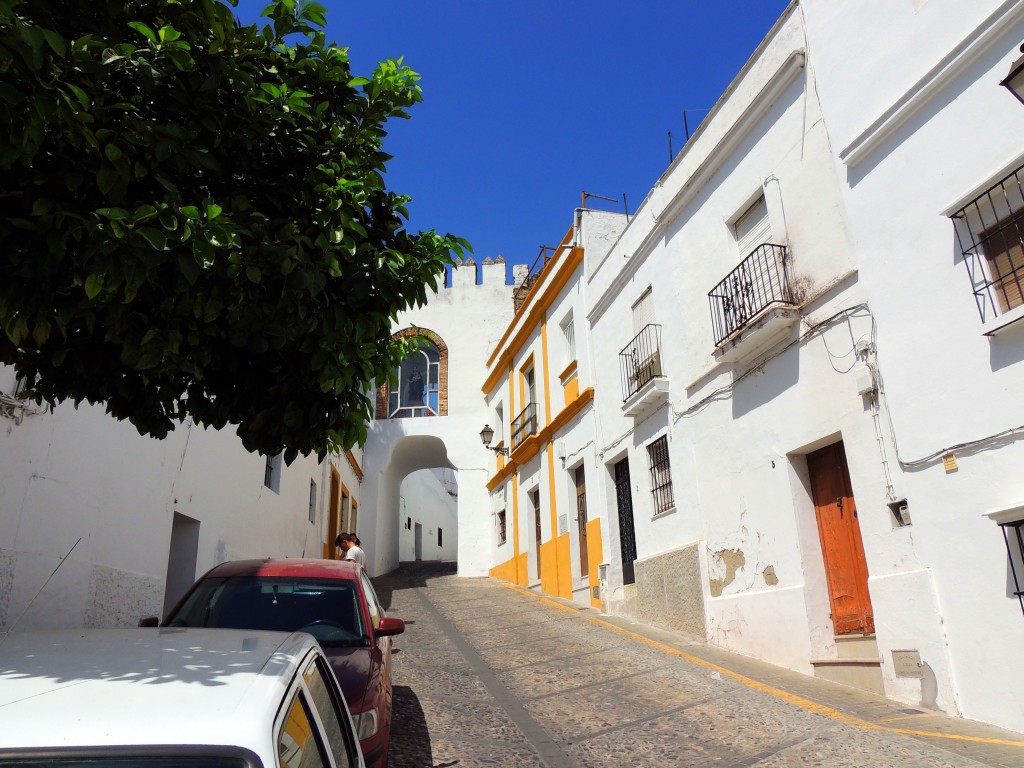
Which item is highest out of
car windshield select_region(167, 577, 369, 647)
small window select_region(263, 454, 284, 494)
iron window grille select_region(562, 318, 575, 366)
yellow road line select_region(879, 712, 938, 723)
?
iron window grille select_region(562, 318, 575, 366)

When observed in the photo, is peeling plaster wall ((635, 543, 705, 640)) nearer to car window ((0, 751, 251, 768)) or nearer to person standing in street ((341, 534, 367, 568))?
person standing in street ((341, 534, 367, 568))

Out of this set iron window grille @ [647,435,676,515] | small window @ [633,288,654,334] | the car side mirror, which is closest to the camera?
the car side mirror

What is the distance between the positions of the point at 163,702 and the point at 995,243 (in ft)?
20.2

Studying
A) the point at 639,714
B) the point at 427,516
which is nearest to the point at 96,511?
the point at 639,714

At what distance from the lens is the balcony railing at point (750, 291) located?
8.09 metres

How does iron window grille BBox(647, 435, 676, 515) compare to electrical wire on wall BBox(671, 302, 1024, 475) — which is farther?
iron window grille BBox(647, 435, 676, 515)

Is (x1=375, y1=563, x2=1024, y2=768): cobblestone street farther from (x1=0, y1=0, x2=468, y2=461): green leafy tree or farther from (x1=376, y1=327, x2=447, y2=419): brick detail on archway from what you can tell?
(x1=376, y1=327, x2=447, y2=419): brick detail on archway

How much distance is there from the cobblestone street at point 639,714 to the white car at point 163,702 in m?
2.76

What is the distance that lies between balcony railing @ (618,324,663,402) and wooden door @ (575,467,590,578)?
2.59m

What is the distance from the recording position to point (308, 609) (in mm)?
5145

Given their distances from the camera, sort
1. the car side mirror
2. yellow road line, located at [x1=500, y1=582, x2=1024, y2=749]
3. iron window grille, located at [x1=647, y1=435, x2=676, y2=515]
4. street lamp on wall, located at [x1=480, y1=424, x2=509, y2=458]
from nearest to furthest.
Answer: the car side mirror
yellow road line, located at [x1=500, y1=582, x2=1024, y2=749]
iron window grille, located at [x1=647, y1=435, x2=676, y2=515]
street lamp on wall, located at [x1=480, y1=424, x2=509, y2=458]

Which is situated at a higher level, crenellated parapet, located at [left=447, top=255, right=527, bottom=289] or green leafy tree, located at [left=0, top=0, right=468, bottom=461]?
crenellated parapet, located at [left=447, top=255, right=527, bottom=289]

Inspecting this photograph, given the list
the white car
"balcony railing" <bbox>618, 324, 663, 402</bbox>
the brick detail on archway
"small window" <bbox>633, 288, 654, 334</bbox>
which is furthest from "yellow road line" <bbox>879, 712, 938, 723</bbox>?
the brick detail on archway

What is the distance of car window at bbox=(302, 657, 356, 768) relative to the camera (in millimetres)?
2473
